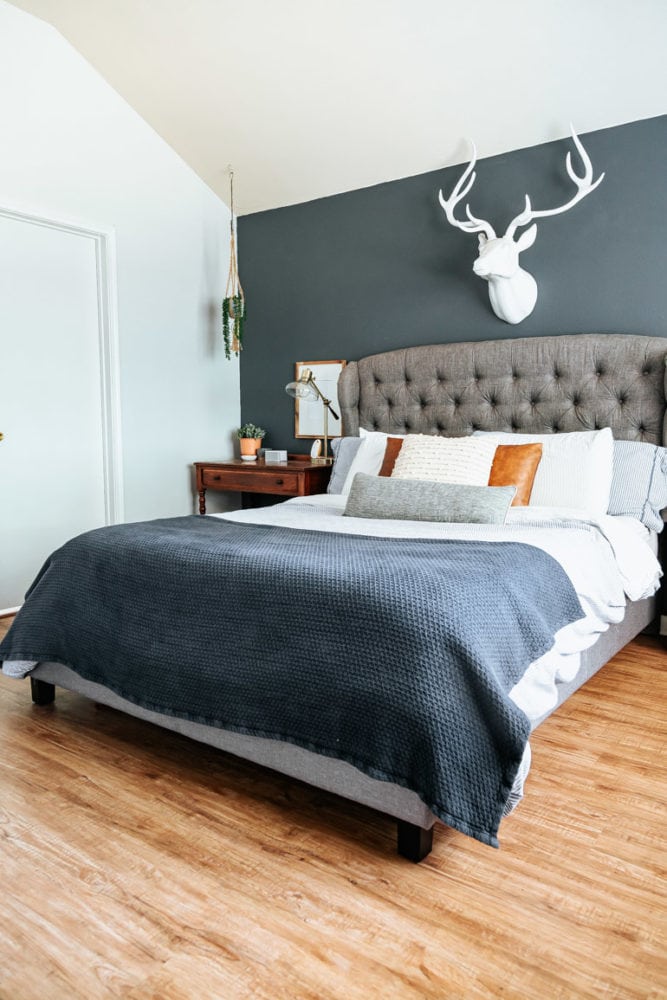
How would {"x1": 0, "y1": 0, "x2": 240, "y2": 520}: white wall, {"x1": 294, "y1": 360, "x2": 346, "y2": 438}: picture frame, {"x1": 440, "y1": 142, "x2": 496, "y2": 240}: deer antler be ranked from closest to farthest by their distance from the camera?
{"x1": 440, "y1": 142, "x2": 496, "y2": 240}: deer antler
{"x1": 0, "y1": 0, "x2": 240, "y2": 520}: white wall
{"x1": 294, "y1": 360, "x2": 346, "y2": 438}: picture frame

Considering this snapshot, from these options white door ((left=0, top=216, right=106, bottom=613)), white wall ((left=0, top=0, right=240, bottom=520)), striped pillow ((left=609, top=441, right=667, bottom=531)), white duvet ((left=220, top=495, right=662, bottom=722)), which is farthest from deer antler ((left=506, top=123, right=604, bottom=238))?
white door ((left=0, top=216, right=106, bottom=613))

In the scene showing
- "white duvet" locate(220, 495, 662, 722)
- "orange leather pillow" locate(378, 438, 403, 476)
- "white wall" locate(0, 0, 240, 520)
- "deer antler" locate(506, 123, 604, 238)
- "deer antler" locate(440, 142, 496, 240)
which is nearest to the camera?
"white duvet" locate(220, 495, 662, 722)

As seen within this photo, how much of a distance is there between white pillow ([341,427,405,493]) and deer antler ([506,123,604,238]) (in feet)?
3.65

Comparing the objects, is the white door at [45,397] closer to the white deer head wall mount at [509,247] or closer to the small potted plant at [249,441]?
the small potted plant at [249,441]

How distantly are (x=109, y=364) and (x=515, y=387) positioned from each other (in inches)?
85.0

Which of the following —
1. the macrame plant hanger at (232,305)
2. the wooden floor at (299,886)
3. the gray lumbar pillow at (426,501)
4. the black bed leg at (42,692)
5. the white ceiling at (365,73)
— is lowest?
the wooden floor at (299,886)

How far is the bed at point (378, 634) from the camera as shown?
58.2 inches

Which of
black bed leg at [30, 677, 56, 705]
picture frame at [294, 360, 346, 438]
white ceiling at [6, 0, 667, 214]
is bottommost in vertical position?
black bed leg at [30, 677, 56, 705]

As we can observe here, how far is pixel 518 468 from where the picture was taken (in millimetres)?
2910

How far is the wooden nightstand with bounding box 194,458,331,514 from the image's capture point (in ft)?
12.9

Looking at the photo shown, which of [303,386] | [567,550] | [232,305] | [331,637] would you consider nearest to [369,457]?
[303,386]

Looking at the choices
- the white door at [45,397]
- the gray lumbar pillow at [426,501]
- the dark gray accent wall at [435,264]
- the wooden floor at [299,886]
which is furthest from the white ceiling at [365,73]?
the wooden floor at [299,886]

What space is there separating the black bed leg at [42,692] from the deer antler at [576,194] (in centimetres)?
270

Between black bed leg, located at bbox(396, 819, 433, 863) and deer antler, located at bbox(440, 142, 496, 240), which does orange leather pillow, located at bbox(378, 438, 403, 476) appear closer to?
deer antler, located at bbox(440, 142, 496, 240)
